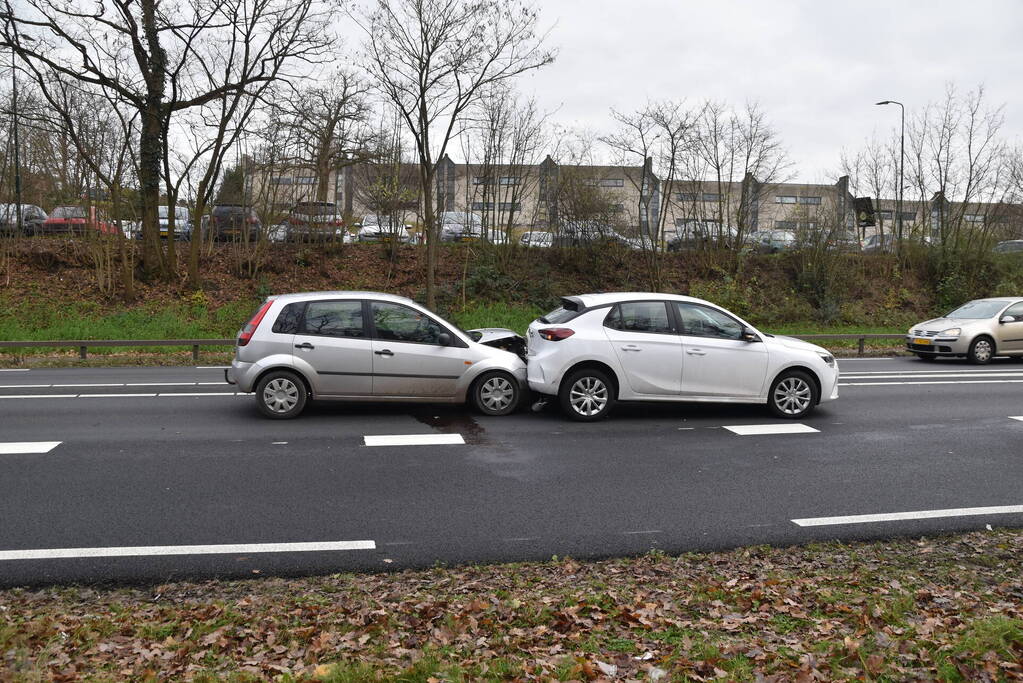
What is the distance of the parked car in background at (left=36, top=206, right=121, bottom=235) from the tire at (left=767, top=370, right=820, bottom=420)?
20.1 meters

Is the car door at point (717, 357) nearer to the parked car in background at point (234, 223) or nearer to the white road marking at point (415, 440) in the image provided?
the white road marking at point (415, 440)

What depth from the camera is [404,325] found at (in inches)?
432

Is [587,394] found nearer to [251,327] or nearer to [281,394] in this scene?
[281,394]

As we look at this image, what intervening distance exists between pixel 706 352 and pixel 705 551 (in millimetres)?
5001

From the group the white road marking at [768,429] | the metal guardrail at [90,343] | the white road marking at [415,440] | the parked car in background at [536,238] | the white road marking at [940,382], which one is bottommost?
the white road marking at [415,440]

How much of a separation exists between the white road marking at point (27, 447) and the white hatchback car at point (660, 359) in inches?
221

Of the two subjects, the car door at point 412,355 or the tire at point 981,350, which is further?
the tire at point 981,350

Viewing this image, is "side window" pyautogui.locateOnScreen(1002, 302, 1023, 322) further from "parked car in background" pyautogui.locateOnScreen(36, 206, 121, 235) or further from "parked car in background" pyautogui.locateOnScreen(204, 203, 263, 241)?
"parked car in background" pyautogui.locateOnScreen(36, 206, 121, 235)

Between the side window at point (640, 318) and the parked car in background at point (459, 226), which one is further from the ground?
the parked car in background at point (459, 226)

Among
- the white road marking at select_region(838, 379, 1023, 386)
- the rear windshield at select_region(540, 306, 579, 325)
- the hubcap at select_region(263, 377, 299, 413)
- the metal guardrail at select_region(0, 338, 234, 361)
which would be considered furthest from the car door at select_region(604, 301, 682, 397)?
the metal guardrail at select_region(0, 338, 234, 361)

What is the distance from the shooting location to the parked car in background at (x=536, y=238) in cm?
2781

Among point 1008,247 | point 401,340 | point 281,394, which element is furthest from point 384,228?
point 1008,247

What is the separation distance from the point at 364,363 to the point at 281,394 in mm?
1110

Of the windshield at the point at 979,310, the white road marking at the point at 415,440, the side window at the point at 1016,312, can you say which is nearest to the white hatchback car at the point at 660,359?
the white road marking at the point at 415,440
